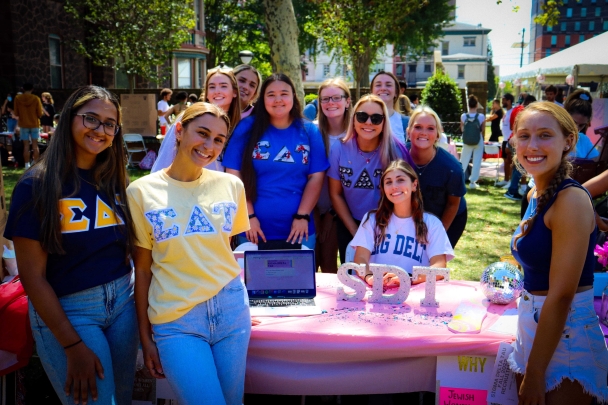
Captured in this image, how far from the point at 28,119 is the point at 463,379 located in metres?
12.5

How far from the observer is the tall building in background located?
330 feet

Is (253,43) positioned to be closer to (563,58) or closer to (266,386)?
(563,58)

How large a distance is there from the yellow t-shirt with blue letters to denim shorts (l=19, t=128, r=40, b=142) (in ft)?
38.5

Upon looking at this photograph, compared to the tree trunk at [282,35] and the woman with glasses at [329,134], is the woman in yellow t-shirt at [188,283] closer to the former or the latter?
the woman with glasses at [329,134]

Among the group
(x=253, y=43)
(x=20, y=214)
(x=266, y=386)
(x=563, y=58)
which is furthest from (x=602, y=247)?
(x=253, y=43)

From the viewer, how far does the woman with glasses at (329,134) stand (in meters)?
4.03

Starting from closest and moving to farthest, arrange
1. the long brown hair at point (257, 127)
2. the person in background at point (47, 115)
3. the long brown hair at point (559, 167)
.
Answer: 1. the long brown hair at point (559, 167)
2. the long brown hair at point (257, 127)
3. the person in background at point (47, 115)

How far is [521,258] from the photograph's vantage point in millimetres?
2119

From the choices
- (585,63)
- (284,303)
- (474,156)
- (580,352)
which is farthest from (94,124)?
(585,63)

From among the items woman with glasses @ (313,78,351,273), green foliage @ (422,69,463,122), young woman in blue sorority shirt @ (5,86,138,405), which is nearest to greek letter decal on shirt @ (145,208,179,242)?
young woman in blue sorority shirt @ (5,86,138,405)

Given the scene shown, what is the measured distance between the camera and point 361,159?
3719 millimetres

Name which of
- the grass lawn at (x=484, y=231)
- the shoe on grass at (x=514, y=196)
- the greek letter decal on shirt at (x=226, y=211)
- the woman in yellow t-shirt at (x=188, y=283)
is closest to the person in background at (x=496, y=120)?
the grass lawn at (x=484, y=231)

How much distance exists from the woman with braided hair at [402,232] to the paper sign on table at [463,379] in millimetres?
772

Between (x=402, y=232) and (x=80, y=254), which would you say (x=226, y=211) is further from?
(x=402, y=232)
